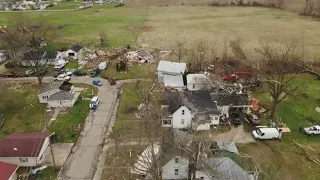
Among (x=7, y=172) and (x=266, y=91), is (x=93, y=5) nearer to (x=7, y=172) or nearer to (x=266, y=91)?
(x=266, y=91)

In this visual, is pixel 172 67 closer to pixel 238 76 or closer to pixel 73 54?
pixel 238 76

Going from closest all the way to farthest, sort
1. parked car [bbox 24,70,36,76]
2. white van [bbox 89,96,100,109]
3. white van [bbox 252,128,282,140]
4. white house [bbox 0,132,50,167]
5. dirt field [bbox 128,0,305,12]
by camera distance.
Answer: white house [bbox 0,132,50,167], white van [bbox 252,128,282,140], white van [bbox 89,96,100,109], parked car [bbox 24,70,36,76], dirt field [bbox 128,0,305,12]

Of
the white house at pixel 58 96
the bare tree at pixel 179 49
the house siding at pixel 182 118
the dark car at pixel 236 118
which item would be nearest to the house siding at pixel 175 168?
the house siding at pixel 182 118

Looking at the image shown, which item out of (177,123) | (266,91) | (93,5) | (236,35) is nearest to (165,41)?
(236,35)

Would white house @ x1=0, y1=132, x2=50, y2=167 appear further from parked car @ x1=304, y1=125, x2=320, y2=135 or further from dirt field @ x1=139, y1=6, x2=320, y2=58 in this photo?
dirt field @ x1=139, y1=6, x2=320, y2=58

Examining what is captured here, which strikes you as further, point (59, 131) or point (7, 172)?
point (59, 131)

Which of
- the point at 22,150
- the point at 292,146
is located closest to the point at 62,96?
the point at 22,150

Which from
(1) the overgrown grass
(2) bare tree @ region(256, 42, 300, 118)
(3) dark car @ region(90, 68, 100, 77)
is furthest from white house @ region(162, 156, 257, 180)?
(3) dark car @ region(90, 68, 100, 77)
